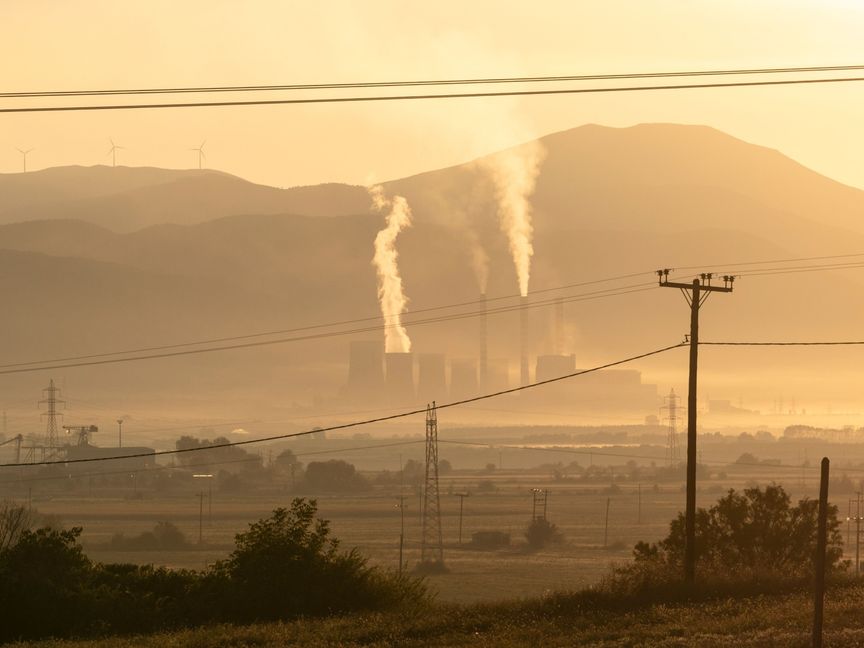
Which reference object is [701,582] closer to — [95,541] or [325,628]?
[325,628]

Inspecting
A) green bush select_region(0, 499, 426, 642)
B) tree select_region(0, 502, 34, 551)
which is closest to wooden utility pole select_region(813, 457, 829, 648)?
green bush select_region(0, 499, 426, 642)

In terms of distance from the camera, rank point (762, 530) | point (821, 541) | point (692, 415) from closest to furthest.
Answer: point (821, 541) → point (692, 415) → point (762, 530)

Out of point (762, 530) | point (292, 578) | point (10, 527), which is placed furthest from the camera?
point (762, 530)

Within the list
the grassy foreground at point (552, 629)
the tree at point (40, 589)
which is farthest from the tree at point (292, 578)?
the tree at point (40, 589)

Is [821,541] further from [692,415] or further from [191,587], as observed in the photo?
[191,587]

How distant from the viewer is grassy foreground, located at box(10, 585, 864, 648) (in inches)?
1307

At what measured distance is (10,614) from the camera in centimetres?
4200

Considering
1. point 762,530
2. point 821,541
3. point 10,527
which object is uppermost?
point 821,541

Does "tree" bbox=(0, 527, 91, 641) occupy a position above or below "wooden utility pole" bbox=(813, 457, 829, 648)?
below

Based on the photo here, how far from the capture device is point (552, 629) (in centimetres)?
3588

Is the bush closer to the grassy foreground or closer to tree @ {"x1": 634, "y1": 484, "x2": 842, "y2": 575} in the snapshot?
tree @ {"x1": 634, "y1": 484, "x2": 842, "y2": 575}

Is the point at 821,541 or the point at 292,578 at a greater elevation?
the point at 821,541

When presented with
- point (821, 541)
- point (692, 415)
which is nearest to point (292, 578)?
point (692, 415)

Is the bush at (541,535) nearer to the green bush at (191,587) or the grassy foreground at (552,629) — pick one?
the green bush at (191,587)
